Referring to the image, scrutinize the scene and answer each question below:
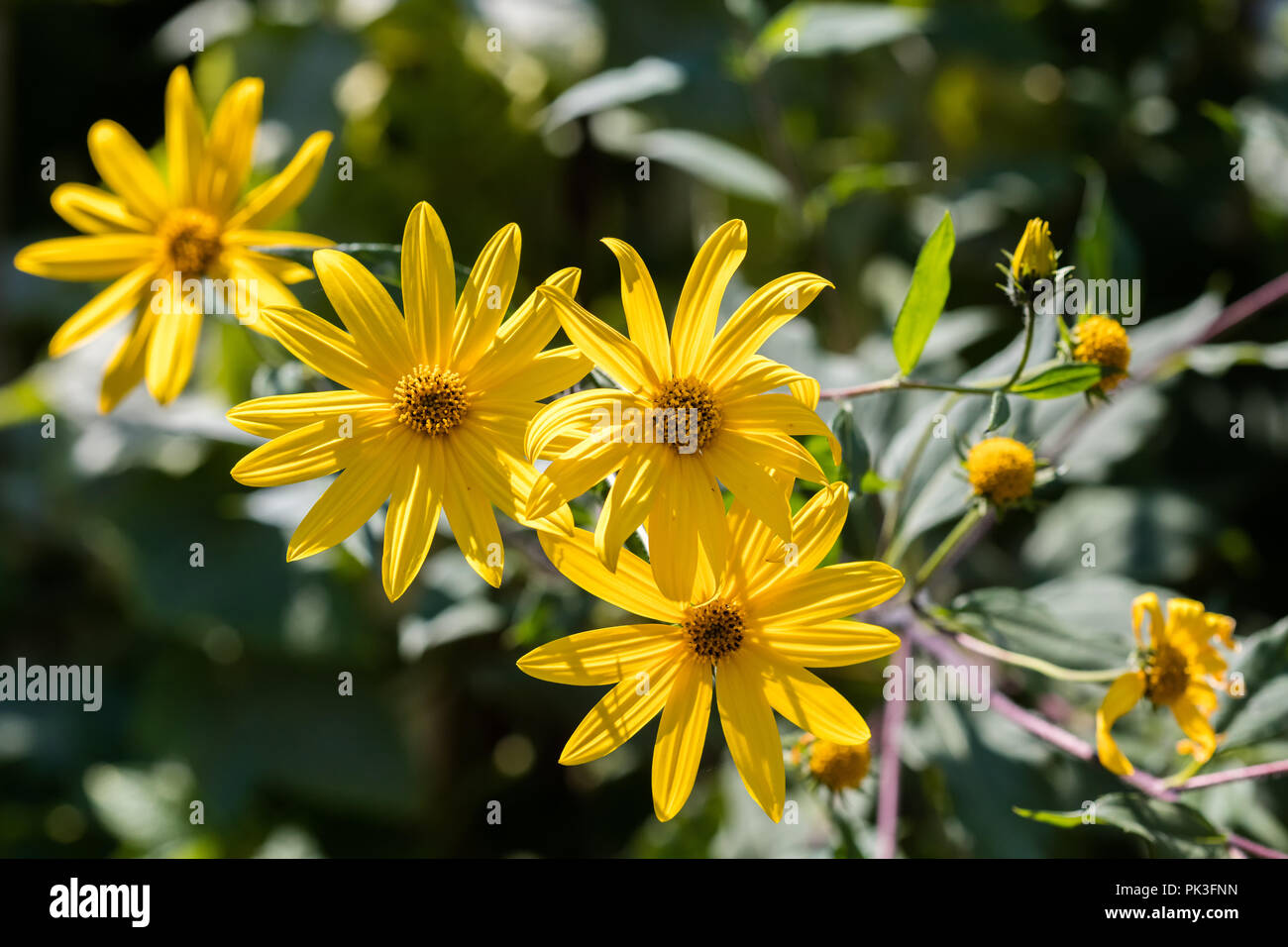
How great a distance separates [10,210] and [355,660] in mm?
1226

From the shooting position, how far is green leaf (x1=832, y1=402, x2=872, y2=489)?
1.94 ft

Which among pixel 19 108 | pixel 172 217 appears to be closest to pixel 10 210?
pixel 19 108

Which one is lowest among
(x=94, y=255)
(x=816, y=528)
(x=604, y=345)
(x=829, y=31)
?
(x=816, y=528)

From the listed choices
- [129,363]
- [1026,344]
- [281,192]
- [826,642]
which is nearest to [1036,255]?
[1026,344]

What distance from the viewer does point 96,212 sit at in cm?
76

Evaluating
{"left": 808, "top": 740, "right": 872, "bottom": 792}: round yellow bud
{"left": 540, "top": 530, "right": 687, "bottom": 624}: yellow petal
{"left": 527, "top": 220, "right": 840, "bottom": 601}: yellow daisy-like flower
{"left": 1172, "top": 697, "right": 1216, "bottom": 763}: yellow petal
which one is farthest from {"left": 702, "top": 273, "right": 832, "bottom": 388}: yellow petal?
{"left": 1172, "top": 697, "right": 1216, "bottom": 763}: yellow petal

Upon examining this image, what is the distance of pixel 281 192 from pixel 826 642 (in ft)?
1.70

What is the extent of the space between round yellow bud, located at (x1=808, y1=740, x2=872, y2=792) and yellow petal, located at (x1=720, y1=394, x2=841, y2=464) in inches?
8.5

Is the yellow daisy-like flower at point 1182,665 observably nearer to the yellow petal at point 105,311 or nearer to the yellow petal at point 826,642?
the yellow petal at point 826,642

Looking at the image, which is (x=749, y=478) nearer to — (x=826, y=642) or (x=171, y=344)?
(x=826, y=642)

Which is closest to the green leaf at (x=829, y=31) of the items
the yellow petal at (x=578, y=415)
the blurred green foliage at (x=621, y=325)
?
the blurred green foliage at (x=621, y=325)

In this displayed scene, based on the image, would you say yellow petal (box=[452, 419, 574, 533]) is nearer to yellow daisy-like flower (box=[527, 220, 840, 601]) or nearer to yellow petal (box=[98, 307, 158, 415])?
yellow daisy-like flower (box=[527, 220, 840, 601])

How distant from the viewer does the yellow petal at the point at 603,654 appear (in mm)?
553

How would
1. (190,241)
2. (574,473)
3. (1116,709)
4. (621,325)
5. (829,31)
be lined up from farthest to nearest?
(621,325) → (829,31) → (190,241) → (1116,709) → (574,473)
